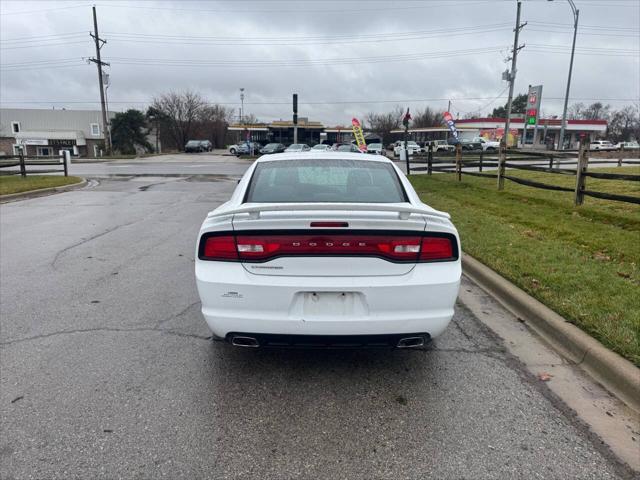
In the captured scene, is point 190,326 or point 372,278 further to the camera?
point 190,326

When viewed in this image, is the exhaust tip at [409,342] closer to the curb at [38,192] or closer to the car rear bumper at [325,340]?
the car rear bumper at [325,340]

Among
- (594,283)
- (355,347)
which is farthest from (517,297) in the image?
(355,347)

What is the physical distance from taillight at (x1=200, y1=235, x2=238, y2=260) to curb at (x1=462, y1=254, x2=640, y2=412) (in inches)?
107

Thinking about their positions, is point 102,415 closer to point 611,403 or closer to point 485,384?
point 485,384

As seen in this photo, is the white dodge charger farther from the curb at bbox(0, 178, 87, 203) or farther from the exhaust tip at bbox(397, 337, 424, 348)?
the curb at bbox(0, 178, 87, 203)

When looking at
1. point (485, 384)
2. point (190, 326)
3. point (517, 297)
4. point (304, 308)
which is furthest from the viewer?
point (517, 297)

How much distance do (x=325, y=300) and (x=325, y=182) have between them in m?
1.40

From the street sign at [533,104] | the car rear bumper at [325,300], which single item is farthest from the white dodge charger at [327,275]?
the street sign at [533,104]

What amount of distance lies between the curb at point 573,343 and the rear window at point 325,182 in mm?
1746

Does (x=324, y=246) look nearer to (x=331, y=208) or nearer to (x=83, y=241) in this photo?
(x=331, y=208)

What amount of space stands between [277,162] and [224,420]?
2.47 meters

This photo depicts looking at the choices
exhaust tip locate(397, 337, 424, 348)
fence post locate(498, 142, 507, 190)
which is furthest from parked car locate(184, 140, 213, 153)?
exhaust tip locate(397, 337, 424, 348)

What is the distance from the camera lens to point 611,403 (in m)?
2.93

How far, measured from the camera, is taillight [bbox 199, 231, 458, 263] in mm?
2906
